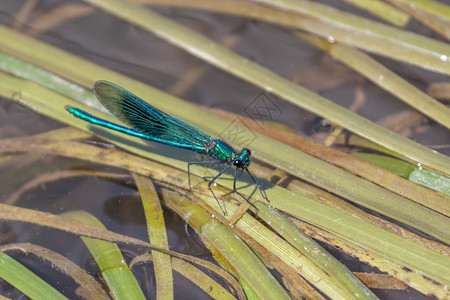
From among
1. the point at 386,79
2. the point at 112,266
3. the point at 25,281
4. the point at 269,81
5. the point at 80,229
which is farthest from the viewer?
the point at 386,79

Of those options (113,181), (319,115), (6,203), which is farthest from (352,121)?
(6,203)

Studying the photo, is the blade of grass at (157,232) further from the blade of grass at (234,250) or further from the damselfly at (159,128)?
the damselfly at (159,128)

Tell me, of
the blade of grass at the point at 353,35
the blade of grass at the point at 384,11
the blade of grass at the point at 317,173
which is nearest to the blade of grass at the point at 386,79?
the blade of grass at the point at 353,35

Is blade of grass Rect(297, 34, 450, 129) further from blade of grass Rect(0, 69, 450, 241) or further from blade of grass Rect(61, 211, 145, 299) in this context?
blade of grass Rect(61, 211, 145, 299)

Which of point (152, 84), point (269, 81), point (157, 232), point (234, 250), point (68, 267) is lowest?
point (68, 267)

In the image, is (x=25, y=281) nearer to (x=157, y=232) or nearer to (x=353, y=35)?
(x=157, y=232)

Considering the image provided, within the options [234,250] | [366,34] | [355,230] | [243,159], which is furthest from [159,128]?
[366,34]
